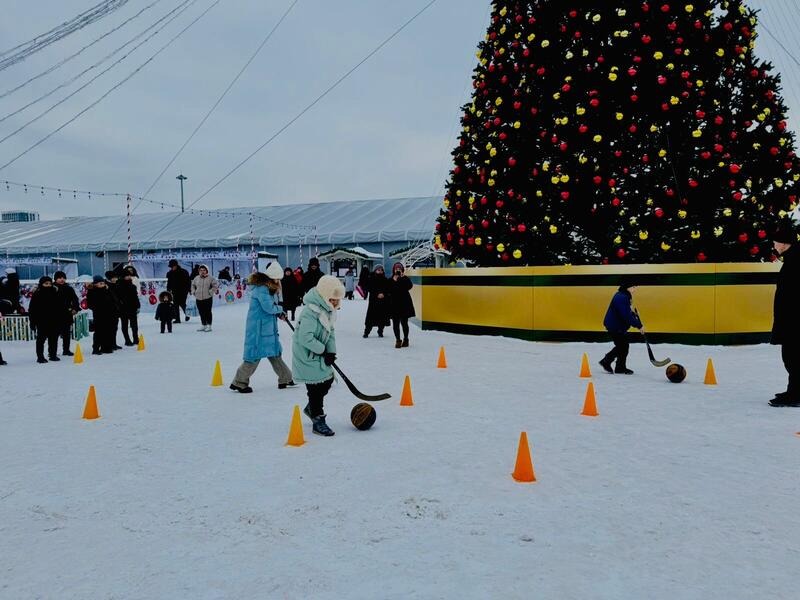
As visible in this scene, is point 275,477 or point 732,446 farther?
point 732,446

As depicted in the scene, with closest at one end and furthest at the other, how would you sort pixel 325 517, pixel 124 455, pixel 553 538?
pixel 553 538
pixel 325 517
pixel 124 455

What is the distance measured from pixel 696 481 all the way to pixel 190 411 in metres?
5.15

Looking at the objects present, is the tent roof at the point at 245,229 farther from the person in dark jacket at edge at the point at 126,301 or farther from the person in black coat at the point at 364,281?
the person in dark jacket at edge at the point at 126,301

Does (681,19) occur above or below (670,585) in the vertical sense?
above

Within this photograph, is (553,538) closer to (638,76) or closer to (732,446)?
(732,446)

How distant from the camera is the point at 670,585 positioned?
297 centimetres

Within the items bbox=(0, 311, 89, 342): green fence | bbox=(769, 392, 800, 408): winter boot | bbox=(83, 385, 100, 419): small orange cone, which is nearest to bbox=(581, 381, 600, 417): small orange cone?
bbox=(769, 392, 800, 408): winter boot

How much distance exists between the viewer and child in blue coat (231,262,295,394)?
794 cm

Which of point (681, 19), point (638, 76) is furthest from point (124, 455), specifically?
point (681, 19)

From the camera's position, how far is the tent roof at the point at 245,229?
37.4m

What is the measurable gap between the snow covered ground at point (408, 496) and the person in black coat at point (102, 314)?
4.34m

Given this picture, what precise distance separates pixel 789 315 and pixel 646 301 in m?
5.81

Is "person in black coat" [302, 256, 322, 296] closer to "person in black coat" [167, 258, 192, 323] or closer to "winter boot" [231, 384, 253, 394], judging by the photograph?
"person in black coat" [167, 258, 192, 323]

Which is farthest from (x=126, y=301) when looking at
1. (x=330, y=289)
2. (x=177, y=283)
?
(x=330, y=289)
